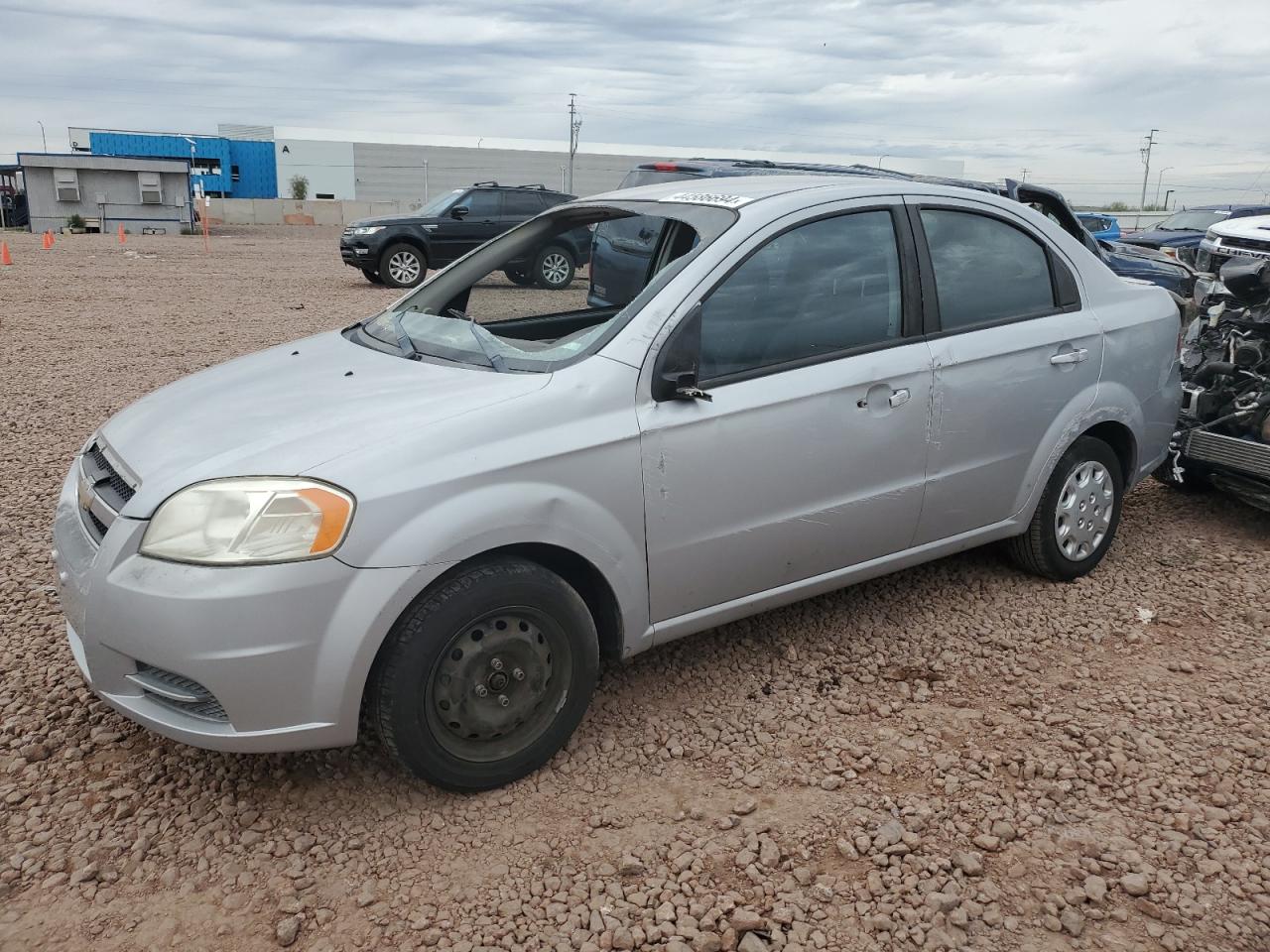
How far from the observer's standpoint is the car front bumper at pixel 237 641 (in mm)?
2555

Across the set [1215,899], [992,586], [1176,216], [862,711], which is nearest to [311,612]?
[862,711]

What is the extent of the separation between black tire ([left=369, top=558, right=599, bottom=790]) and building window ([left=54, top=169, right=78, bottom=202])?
40.0 m

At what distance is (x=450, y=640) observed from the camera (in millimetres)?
2768

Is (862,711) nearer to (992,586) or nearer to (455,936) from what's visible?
(992,586)

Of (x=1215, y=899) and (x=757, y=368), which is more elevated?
(x=757, y=368)

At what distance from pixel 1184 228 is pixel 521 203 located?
514 inches

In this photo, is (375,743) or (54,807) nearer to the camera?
(54,807)

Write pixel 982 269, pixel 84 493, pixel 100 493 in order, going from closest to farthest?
pixel 100 493
pixel 84 493
pixel 982 269

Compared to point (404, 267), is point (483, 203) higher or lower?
higher

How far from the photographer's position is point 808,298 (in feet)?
11.6

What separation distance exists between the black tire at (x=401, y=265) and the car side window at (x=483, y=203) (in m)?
1.14

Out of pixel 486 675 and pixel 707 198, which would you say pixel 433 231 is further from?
pixel 486 675

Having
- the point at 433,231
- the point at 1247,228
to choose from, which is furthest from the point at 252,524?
the point at 433,231

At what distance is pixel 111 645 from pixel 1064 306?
12.2ft
